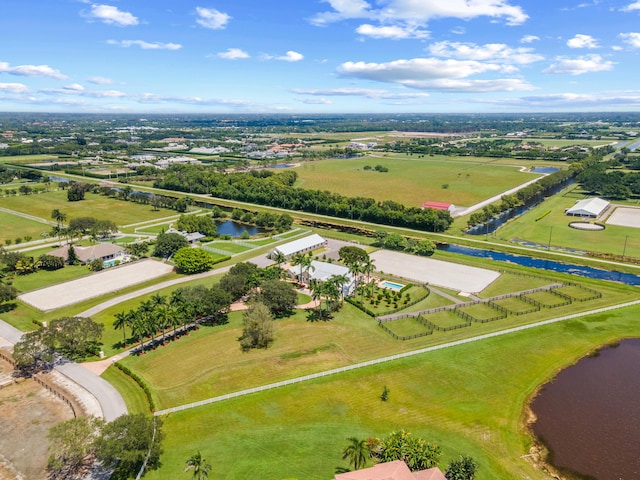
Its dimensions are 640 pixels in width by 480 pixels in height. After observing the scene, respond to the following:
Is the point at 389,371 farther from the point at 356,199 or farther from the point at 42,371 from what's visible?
the point at 356,199

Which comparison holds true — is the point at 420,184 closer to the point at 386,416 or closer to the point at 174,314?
the point at 174,314

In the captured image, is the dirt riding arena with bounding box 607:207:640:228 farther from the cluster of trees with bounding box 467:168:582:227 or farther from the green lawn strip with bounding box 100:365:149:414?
the green lawn strip with bounding box 100:365:149:414

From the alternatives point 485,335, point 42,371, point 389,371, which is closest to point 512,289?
point 485,335

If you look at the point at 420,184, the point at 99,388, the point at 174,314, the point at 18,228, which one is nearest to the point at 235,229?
the point at 18,228

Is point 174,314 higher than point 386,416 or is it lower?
higher

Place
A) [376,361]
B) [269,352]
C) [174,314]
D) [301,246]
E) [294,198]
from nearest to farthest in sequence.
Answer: [376,361]
[269,352]
[174,314]
[301,246]
[294,198]

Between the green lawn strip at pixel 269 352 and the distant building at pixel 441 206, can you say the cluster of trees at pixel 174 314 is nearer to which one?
the green lawn strip at pixel 269 352

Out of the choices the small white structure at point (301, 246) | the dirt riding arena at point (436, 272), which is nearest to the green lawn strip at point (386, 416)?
the dirt riding arena at point (436, 272)
